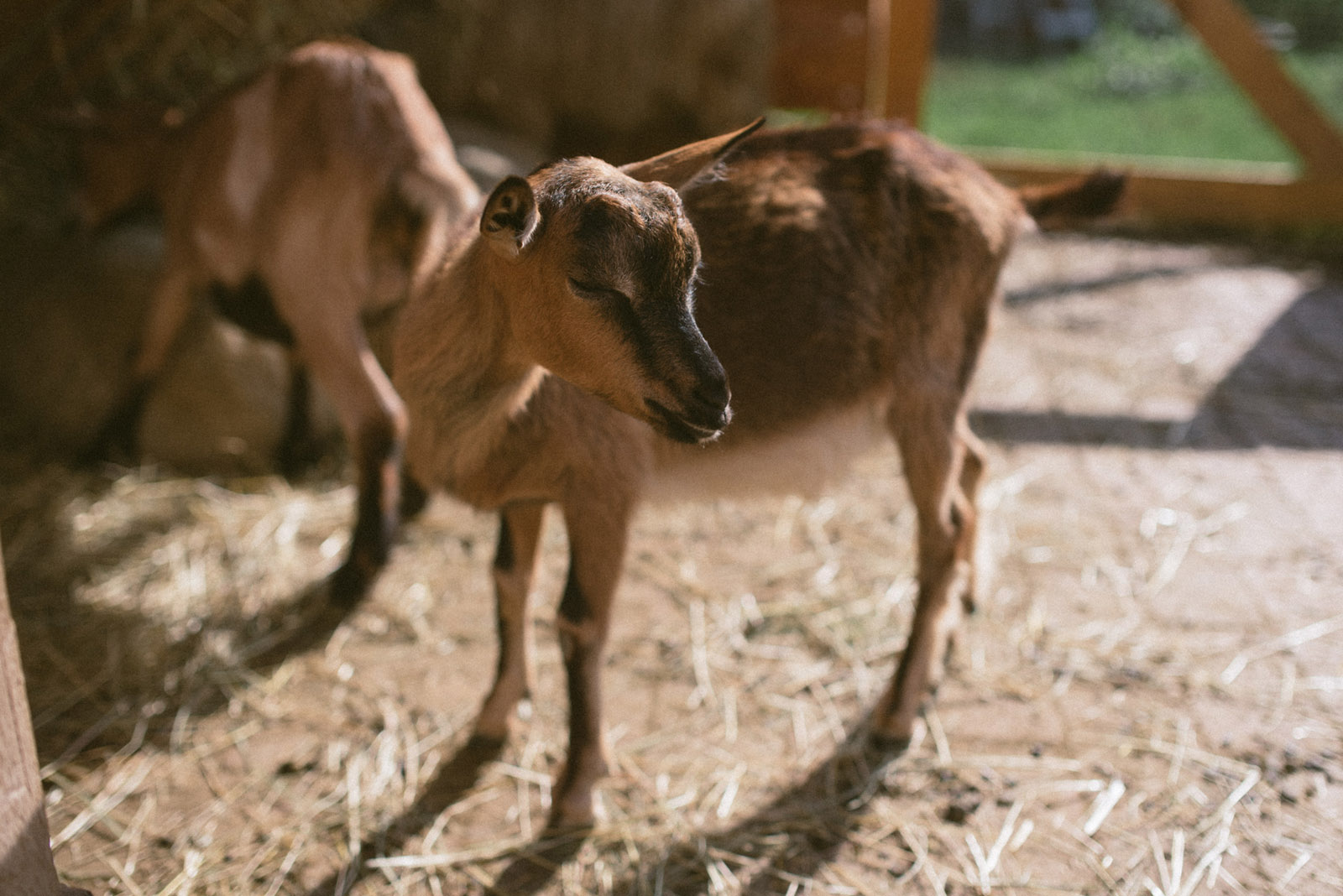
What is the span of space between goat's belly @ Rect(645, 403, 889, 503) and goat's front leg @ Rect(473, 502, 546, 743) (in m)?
0.37


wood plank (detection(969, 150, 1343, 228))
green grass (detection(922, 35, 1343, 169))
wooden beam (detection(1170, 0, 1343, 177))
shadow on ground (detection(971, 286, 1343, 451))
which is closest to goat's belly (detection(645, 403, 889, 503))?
shadow on ground (detection(971, 286, 1343, 451))

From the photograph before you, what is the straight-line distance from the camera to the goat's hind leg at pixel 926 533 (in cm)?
287

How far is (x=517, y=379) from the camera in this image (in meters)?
2.32

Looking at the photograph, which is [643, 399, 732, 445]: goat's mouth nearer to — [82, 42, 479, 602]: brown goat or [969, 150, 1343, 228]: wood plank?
[82, 42, 479, 602]: brown goat

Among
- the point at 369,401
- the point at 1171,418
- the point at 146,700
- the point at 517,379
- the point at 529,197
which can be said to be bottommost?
the point at 1171,418

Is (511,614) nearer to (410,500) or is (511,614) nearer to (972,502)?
(410,500)

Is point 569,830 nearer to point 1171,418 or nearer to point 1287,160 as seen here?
point 1171,418

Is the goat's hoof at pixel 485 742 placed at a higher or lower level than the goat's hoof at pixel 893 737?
higher

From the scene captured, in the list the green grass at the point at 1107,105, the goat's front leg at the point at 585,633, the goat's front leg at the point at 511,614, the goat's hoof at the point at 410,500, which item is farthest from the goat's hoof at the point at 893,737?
the green grass at the point at 1107,105

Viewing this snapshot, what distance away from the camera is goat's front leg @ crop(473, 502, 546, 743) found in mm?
2756

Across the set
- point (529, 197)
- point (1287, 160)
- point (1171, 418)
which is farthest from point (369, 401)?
point (1287, 160)

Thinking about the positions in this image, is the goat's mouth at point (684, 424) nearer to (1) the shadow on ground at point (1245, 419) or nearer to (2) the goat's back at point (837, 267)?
(2) the goat's back at point (837, 267)

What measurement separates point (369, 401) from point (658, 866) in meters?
1.92

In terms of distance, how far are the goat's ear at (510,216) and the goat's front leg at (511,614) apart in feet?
3.32
